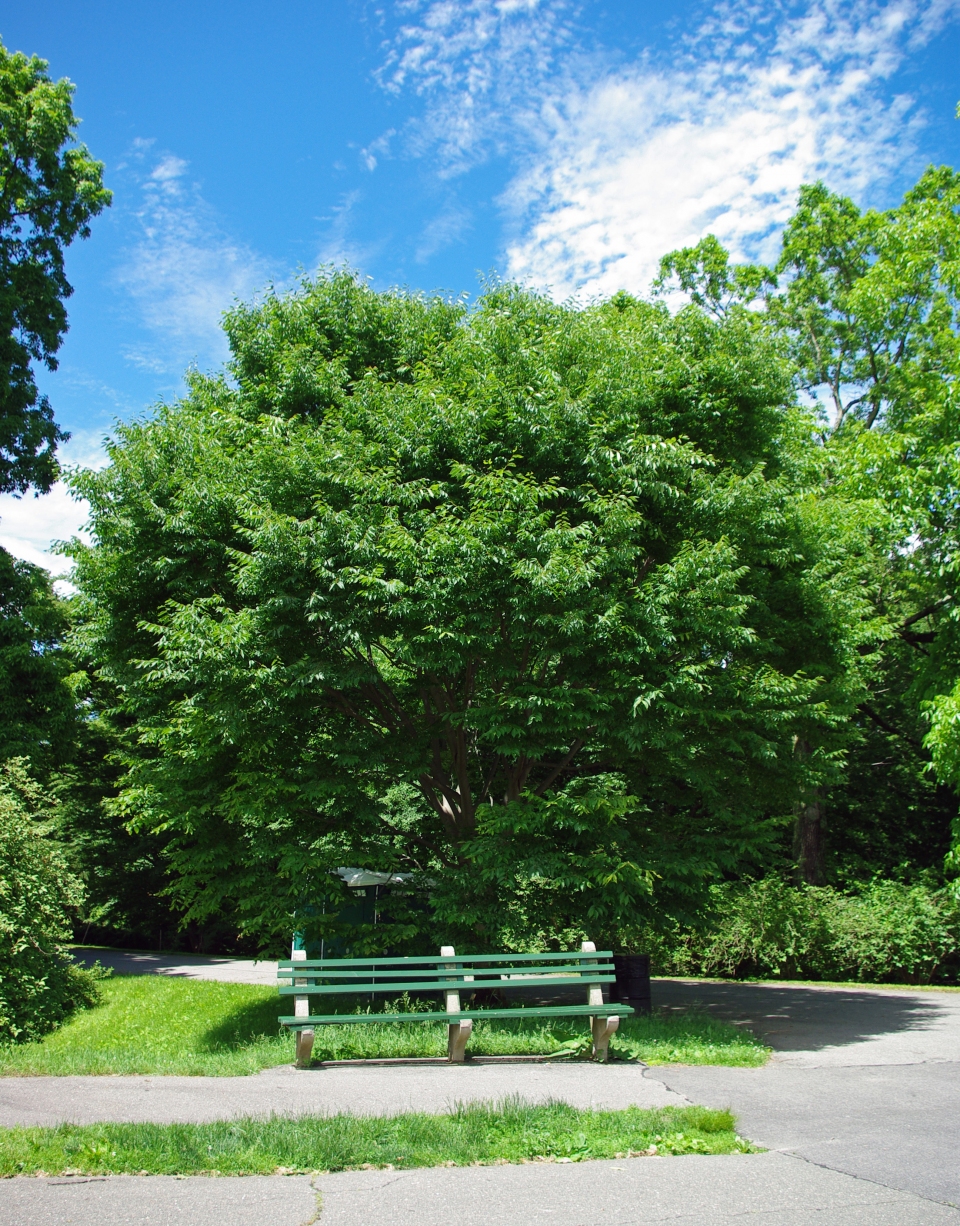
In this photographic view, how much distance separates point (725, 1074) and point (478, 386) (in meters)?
8.02

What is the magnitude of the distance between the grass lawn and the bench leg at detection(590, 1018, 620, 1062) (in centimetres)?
27

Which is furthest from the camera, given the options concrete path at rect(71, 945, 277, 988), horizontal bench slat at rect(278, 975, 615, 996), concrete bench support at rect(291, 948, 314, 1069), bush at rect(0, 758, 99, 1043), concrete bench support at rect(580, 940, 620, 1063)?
concrete path at rect(71, 945, 277, 988)

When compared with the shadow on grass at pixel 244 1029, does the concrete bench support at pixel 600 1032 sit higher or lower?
higher

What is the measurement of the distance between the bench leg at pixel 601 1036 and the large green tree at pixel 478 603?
2005 millimetres

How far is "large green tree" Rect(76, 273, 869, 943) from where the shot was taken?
10164 millimetres

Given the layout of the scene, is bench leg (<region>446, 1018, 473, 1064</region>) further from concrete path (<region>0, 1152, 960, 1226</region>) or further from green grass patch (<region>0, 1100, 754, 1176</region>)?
concrete path (<region>0, 1152, 960, 1226</region>)

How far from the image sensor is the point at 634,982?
38.3 feet

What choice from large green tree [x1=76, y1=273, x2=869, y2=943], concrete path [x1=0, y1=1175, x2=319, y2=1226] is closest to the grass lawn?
large green tree [x1=76, y1=273, x2=869, y2=943]

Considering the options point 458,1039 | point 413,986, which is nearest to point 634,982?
point 458,1039

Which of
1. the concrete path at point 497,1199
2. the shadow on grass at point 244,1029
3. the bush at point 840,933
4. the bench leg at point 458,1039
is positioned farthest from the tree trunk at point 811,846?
the concrete path at point 497,1199

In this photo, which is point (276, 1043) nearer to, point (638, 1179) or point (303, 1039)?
point (303, 1039)

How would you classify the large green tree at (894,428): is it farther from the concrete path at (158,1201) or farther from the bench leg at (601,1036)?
the concrete path at (158,1201)

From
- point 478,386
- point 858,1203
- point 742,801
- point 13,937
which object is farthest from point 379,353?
point 858,1203

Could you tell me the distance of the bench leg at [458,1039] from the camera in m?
7.86
